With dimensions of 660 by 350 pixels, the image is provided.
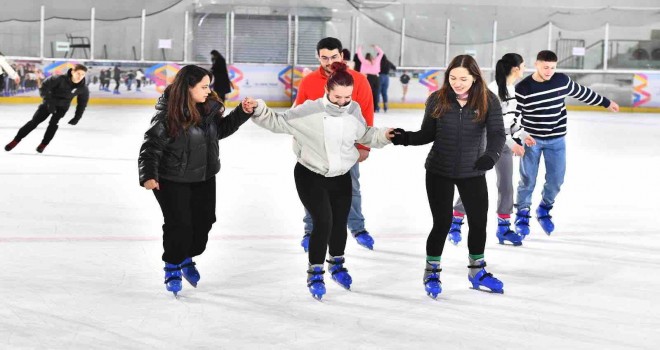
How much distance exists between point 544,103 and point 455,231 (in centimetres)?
89

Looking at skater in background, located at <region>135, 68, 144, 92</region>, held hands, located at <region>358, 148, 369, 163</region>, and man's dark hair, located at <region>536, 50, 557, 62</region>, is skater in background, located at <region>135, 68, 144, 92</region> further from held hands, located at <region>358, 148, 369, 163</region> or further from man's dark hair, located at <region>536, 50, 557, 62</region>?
held hands, located at <region>358, 148, 369, 163</region>

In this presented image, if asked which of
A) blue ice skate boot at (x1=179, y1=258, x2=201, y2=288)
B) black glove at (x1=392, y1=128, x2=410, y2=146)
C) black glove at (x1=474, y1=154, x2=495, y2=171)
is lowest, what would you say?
blue ice skate boot at (x1=179, y1=258, x2=201, y2=288)

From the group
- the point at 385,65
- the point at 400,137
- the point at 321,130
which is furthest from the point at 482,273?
the point at 385,65

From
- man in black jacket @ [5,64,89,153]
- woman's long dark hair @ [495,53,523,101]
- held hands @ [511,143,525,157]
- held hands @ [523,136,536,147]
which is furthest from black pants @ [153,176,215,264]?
man in black jacket @ [5,64,89,153]

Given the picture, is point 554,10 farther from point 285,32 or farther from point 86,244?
point 86,244

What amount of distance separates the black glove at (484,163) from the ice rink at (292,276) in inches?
21.1

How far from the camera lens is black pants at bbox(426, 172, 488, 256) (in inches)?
173

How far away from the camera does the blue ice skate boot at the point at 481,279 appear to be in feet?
14.5

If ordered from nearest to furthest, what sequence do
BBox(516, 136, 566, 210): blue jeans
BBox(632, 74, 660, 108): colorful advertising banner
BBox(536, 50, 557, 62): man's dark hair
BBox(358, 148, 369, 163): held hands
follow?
BBox(358, 148, 369, 163): held hands, BBox(536, 50, 557, 62): man's dark hair, BBox(516, 136, 566, 210): blue jeans, BBox(632, 74, 660, 108): colorful advertising banner

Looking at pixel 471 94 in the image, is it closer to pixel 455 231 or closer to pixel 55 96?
pixel 455 231

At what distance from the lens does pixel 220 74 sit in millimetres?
18109

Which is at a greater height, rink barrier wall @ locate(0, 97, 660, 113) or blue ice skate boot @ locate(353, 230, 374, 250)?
rink barrier wall @ locate(0, 97, 660, 113)

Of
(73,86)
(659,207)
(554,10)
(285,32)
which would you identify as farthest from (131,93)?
(659,207)

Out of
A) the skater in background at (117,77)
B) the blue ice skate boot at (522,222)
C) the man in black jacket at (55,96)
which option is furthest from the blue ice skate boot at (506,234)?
the skater in background at (117,77)
